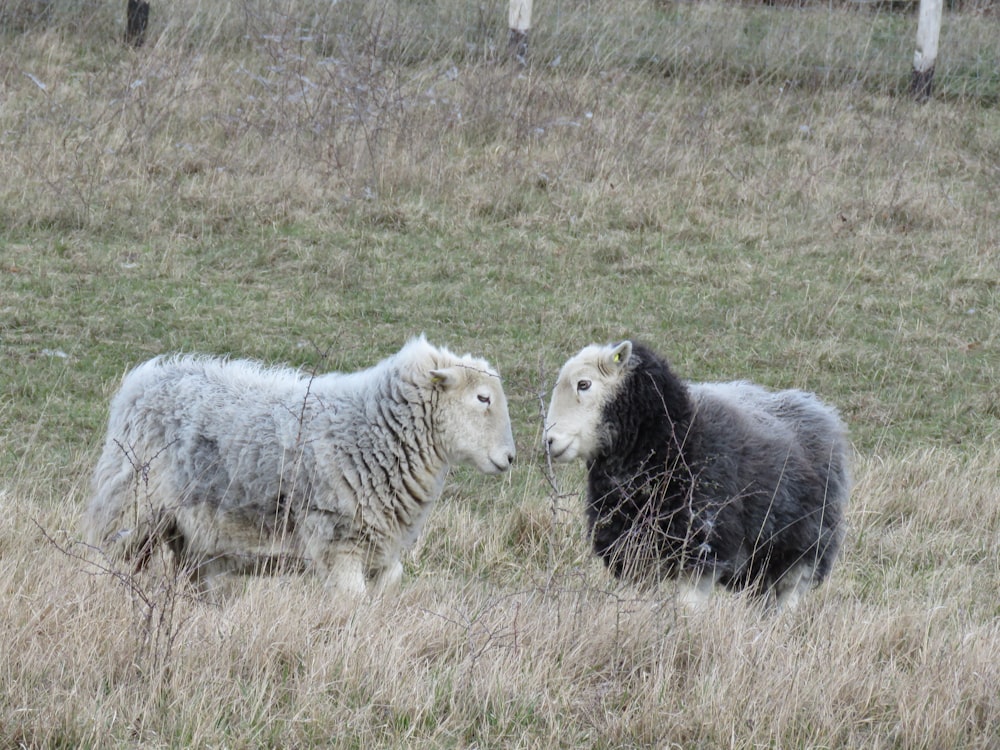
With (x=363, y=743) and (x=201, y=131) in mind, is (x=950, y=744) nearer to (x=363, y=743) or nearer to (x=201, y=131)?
(x=363, y=743)

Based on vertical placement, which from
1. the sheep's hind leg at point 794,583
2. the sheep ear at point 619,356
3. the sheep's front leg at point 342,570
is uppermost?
the sheep ear at point 619,356

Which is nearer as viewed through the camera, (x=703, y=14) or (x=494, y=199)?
(x=494, y=199)

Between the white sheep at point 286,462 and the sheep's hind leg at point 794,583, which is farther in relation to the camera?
the sheep's hind leg at point 794,583

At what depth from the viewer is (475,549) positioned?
6.08 m

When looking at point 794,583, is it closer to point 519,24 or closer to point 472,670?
point 472,670

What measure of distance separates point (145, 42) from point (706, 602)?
1046 centimetres

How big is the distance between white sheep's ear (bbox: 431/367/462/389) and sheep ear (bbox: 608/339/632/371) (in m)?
0.69

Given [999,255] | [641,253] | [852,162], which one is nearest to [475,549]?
[641,253]

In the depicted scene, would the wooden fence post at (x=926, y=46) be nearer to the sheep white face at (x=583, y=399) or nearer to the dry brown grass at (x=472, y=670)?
the sheep white face at (x=583, y=399)

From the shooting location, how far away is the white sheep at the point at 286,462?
207 inches

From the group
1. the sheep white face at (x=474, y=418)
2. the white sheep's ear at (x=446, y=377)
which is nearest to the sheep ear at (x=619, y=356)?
the sheep white face at (x=474, y=418)

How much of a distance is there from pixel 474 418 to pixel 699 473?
0.96 meters

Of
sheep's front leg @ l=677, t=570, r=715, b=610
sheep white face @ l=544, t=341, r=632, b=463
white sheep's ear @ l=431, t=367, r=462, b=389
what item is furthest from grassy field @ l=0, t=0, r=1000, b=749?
white sheep's ear @ l=431, t=367, r=462, b=389

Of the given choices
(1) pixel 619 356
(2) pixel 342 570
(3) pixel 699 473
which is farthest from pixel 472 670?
(1) pixel 619 356
